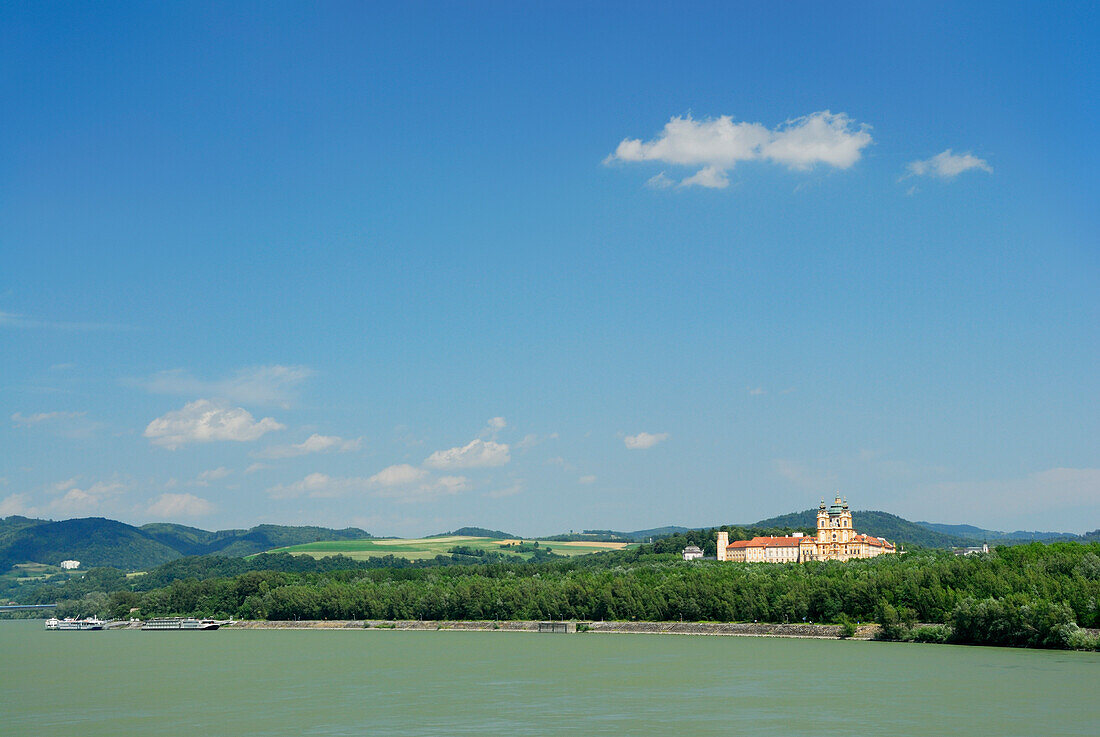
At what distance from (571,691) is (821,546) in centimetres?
10810

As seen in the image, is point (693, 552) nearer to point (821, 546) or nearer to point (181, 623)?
point (821, 546)

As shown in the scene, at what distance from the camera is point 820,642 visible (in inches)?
3088

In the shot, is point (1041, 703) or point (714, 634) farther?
point (714, 634)

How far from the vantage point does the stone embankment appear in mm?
83500

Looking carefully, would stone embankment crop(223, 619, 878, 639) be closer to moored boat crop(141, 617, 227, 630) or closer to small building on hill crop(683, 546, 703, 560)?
moored boat crop(141, 617, 227, 630)

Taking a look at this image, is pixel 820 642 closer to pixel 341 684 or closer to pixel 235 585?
pixel 341 684

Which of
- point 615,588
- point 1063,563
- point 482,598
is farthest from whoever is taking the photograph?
point 482,598

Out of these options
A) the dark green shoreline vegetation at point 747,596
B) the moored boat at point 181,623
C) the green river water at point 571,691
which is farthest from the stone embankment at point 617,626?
the green river water at point 571,691

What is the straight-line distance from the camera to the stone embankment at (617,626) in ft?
274

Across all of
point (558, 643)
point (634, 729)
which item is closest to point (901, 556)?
point (558, 643)

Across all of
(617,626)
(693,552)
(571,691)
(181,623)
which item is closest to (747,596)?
(617,626)

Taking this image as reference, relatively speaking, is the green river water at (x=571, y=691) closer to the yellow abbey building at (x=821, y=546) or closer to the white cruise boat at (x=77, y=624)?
the white cruise boat at (x=77, y=624)

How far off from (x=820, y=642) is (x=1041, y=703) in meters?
35.6

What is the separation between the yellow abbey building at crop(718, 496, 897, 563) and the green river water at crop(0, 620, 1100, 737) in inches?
2865
